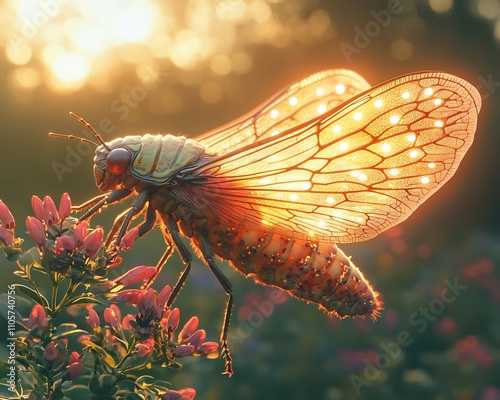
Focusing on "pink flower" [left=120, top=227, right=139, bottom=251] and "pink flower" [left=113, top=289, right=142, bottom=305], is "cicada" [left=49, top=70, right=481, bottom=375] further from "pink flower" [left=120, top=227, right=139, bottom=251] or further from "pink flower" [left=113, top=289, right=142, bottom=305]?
"pink flower" [left=113, top=289, right=142, bottom=305]

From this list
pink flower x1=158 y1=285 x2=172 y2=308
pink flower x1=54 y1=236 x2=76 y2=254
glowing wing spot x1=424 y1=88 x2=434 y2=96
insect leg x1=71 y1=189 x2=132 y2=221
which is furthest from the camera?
insect leg x1=71 y1=189 x2=132 y2=221

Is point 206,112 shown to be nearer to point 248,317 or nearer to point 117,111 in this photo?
point 117,111

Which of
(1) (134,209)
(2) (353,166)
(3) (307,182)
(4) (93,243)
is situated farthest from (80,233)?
(2) (353,166)

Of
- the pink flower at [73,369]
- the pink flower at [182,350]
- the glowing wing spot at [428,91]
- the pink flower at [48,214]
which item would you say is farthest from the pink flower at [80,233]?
the glowing wing spot at [428,91]

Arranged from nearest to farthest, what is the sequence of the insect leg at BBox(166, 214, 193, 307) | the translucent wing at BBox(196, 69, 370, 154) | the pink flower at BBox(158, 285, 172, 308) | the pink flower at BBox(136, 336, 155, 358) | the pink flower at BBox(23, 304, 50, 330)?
the pink flower at BBox(23, 304, 50, 330) < the pink flower at BBox(136, 336, 155, 358) < the pink flower at BBox(158, 285, 172, 308) < the insect leg at BBox(166, 214, 193, 307) < the translucent wing at BBox(196, 69, 370, 154)

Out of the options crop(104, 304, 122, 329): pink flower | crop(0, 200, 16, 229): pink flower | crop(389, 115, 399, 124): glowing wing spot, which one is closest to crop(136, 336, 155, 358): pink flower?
crop(104, 304, 122, 329): pink flower

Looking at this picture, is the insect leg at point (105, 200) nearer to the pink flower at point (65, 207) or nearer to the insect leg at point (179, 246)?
the insect leg at point (179, 246)

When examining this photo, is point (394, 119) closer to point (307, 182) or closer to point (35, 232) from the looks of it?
point (307, 182)
